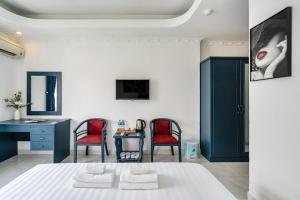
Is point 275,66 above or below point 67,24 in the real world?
below

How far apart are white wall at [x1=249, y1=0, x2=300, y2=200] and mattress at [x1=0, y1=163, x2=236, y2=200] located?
62 cm

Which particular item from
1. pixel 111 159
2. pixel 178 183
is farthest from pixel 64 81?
pixel 178 183

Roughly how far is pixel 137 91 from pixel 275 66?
9.08ft

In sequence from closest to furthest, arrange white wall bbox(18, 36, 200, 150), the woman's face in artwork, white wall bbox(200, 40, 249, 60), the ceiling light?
the woman's face in artwork < the ceiling light < white wall bbox(18, 36, 200, 150) < white wall bbox(200, 40, 249, 60)

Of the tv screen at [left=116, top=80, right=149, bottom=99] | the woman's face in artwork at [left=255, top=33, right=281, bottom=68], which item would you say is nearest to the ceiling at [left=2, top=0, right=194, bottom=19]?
the tv screen at [left=116, top=80, right=149, bottom=99]

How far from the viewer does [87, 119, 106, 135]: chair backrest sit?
4156 mm

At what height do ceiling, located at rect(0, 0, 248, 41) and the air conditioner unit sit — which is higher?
ceiling, located at rect(0, 0, 248, 41)

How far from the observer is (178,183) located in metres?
1.74

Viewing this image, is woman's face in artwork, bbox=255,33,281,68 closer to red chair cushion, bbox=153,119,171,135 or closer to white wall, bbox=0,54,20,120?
red chair cushion, bbox=153,119,171,135

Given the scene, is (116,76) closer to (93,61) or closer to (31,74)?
(93,61)

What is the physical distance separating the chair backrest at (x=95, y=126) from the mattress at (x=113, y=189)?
84.0 inches

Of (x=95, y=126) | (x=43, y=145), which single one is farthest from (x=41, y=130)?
(x=95, y=126)

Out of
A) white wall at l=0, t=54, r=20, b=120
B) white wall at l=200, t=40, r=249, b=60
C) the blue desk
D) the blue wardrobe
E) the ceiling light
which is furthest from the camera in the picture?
white wall at l=200, t=40, r=249, b=60

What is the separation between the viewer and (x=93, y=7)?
3625 millimetres
